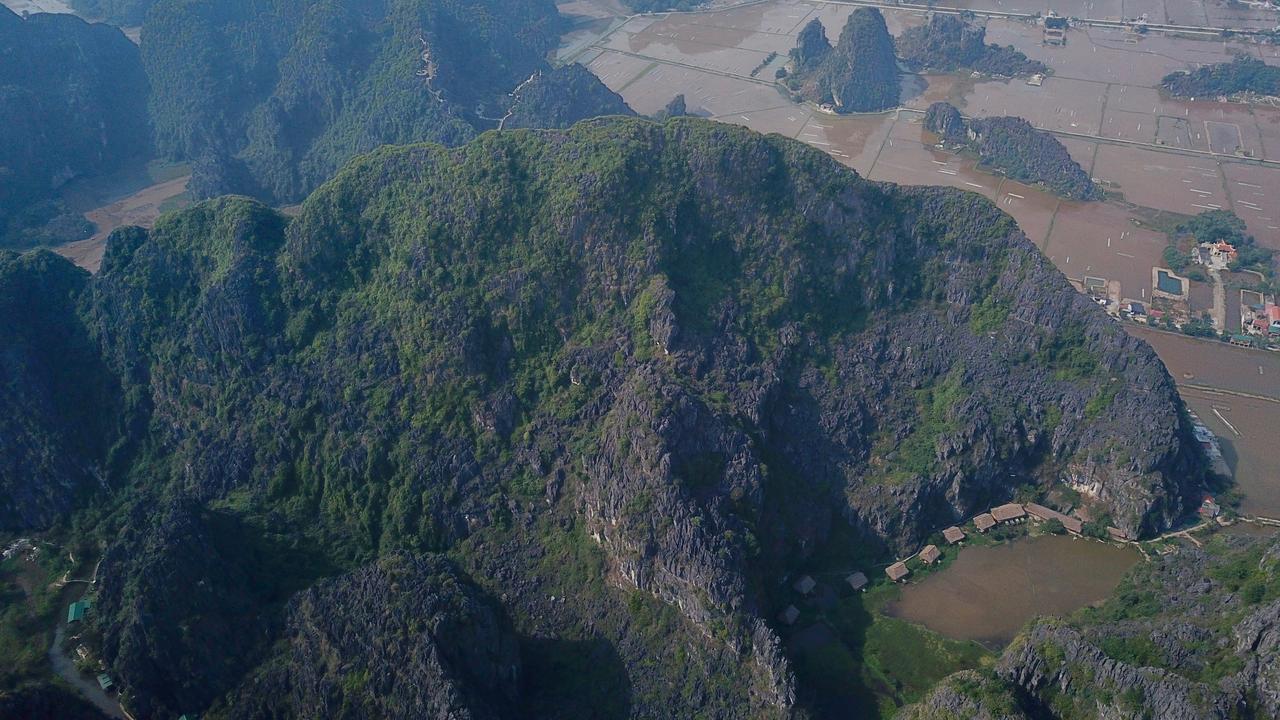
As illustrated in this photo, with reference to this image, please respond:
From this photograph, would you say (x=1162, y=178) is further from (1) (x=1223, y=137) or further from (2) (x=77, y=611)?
(2) (x=77, y=611)

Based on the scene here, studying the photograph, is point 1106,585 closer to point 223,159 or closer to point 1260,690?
point 1260,690

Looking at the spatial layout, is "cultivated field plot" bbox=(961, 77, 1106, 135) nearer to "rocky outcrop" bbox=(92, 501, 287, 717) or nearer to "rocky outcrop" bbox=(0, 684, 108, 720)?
"rocky outcrop" bbox=(92, 501, 287, 717)

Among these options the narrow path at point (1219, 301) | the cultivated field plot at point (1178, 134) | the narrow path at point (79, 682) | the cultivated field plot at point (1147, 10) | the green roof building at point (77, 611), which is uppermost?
the narrow path at point (79, 682)

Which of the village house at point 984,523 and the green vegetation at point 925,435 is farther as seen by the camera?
the green vegetation at point 925,435

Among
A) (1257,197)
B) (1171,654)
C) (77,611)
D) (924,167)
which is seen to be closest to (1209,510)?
(1171,654)

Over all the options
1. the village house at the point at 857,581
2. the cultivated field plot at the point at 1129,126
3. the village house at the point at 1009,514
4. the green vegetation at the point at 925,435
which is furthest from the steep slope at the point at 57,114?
the cultivated field plot at the point at 1129,126

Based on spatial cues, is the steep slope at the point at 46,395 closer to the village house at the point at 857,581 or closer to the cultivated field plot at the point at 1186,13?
the village house at the point at 857,581

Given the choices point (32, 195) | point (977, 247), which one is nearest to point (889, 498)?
point (977, 247)
